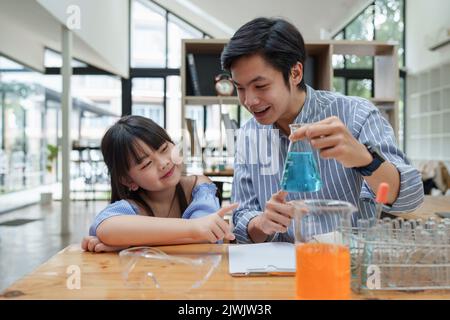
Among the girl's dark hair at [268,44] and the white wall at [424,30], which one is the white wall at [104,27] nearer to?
the girl's dark hair at [268,44]

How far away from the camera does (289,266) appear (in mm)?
883

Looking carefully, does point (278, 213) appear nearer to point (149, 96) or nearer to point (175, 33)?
point (149, 96)

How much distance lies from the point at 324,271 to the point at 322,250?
0.03m

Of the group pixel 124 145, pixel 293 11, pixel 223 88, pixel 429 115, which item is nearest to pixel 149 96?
pixel 293 11

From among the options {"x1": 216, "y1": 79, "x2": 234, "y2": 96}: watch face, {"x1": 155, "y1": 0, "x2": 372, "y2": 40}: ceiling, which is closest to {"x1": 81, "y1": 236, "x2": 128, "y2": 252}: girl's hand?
{"x1": 216, "y1": 79, "x2": 234, "y2": 96}: watch face

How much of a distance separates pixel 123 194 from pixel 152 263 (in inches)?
19.8

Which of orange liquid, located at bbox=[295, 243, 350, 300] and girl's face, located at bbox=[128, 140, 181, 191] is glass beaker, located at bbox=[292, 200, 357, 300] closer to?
orange liquid, located at bbox=[295, 243, 350, 300]

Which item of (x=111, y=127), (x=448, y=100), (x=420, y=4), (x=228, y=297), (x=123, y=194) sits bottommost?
(x=228, y=297)

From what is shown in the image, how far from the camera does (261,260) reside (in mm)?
941

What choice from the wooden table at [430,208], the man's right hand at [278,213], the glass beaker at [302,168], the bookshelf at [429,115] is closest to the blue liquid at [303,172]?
the glass beaker at [302,168]

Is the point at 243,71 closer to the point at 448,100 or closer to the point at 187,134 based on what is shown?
the point at 187,134

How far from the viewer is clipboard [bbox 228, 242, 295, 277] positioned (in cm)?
86

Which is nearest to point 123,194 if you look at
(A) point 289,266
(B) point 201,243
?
(B) point 201,243

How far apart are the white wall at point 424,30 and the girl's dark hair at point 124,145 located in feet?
22.6
